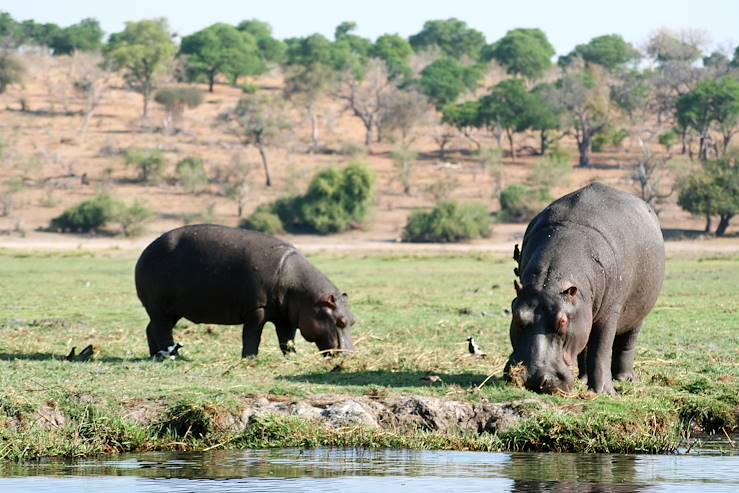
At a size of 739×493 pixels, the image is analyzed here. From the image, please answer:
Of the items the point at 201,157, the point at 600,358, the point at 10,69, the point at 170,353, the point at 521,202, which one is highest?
the point at 10,69

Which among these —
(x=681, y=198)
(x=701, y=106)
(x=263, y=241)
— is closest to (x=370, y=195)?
(x=681, y=198)

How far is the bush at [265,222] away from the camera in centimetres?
5021

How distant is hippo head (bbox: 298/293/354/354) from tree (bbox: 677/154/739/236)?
3749cm

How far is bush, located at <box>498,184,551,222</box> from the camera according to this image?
173 feet

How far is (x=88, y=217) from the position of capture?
49.5 meters

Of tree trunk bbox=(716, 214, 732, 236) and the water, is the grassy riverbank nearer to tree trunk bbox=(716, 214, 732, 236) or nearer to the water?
the water

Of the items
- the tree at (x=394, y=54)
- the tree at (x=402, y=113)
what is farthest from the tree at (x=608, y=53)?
the tree at (x=402, y=113)

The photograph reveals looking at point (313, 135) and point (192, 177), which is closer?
point (192, 177)

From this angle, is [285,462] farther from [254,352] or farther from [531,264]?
[254,352]

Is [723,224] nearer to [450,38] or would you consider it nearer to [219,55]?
[219,55]

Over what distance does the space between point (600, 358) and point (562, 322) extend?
96 cm

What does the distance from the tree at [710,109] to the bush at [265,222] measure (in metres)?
23.4

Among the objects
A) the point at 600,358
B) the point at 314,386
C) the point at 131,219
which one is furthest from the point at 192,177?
the point at 600,358

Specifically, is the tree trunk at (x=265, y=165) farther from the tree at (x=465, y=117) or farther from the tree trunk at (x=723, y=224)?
the tree trunk at (x=723, y=224)
